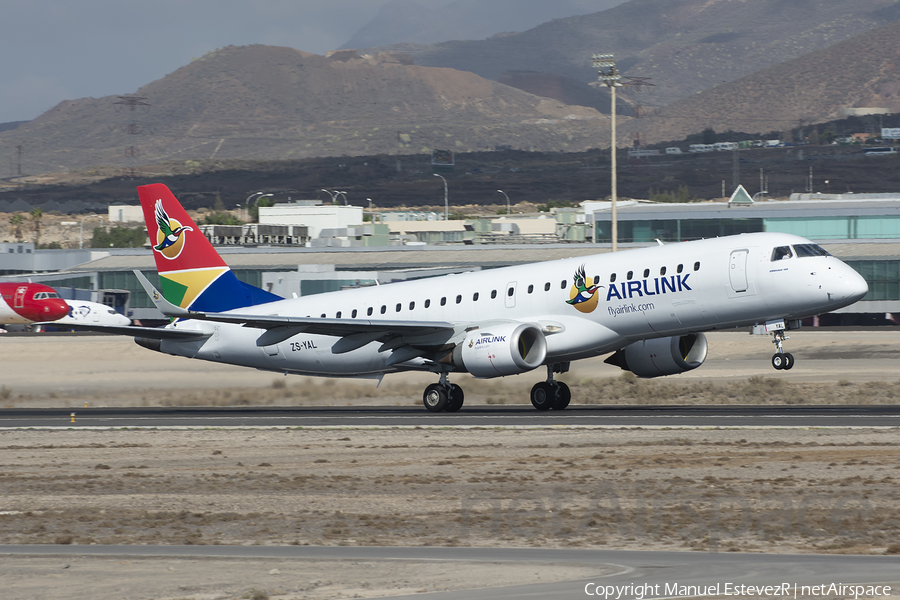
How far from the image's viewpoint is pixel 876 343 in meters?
53.6

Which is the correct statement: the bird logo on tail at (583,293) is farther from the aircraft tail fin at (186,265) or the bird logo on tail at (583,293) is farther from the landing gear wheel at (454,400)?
the aircraft tail fin at (186,265)

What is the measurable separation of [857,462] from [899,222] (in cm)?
7639

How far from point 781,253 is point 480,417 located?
31.8 ft

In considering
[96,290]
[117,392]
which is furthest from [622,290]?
[96,290]

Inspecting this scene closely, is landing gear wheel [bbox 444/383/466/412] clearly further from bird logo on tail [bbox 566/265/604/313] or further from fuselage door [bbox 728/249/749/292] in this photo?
fuselage door [bbox 728/249/749/292]

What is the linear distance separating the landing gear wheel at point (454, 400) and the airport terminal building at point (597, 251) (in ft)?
141

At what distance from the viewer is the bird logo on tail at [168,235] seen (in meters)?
39.5

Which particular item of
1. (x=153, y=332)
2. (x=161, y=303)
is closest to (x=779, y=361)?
(x=161, y=303)

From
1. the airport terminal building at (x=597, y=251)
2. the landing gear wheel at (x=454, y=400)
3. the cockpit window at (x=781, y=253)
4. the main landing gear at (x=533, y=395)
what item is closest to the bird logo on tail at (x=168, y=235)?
the main landing gear at (x=533, y=395)

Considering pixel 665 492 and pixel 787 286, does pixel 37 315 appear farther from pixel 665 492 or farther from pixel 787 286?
pixel 665 492

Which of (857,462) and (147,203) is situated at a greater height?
(147,203)

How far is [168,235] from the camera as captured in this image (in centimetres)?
3959

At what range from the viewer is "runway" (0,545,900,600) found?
11.8 m

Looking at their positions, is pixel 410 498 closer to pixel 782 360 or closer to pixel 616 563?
pixel 616 563
